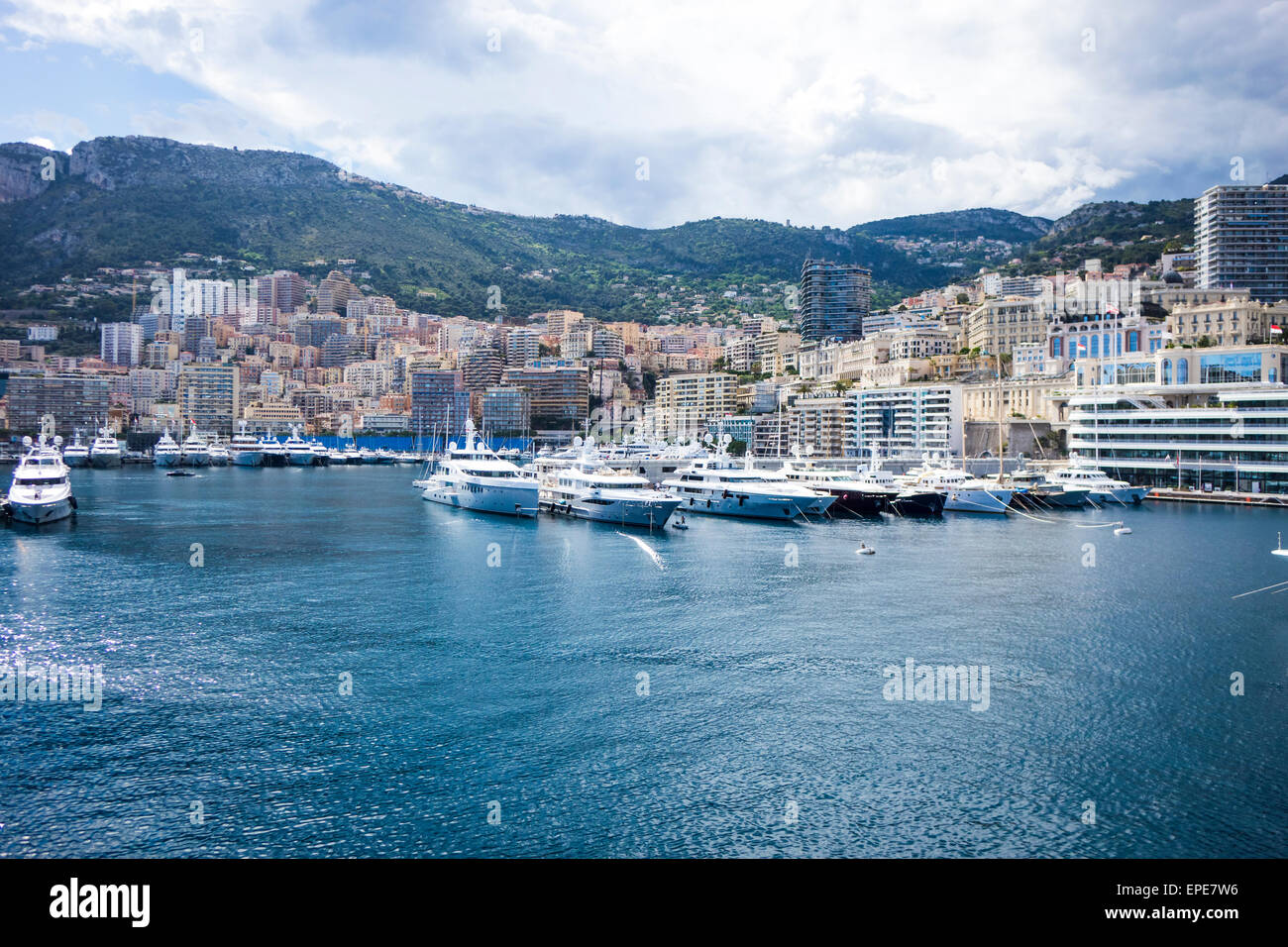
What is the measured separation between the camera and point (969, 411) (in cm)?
7762

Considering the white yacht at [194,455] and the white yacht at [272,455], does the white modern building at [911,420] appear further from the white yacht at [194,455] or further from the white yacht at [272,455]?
the white yacht at [194,455]

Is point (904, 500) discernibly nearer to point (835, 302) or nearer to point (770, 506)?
point (770, 506)

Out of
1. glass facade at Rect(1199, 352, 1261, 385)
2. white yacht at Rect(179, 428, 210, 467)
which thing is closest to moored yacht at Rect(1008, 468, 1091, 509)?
glass facade at Rect(1199, 352, 1261, 385)

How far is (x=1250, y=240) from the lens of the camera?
315ft

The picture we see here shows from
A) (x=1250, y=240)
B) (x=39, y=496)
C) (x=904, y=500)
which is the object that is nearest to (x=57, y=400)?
(x=39, y=496)

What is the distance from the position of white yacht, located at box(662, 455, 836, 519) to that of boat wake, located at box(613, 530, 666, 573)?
21.5 feet

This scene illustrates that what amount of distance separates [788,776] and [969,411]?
72.1 metres

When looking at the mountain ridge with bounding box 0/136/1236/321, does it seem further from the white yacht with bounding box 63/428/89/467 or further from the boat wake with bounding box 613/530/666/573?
the boat wake with bounding box 613/530/666/573

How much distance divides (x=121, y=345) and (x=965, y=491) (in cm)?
13202

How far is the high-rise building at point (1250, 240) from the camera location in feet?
312

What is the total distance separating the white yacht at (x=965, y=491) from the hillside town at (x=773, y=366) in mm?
9508
